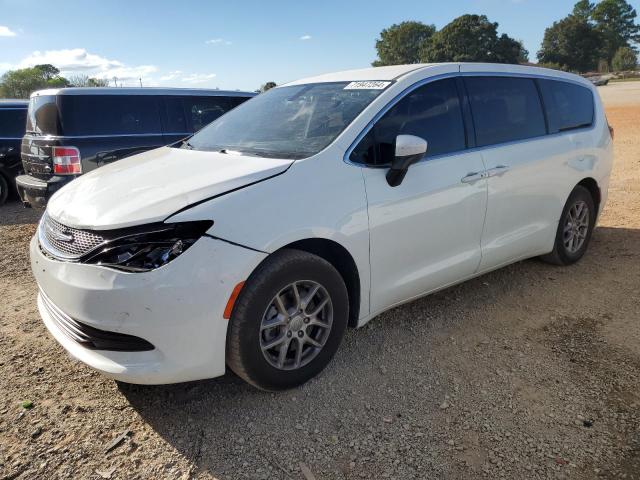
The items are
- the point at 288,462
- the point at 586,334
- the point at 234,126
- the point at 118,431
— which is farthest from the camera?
the point at 234,126

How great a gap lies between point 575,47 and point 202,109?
306 feet

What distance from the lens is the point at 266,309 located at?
8.28 feet

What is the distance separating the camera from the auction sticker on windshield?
3.23 m

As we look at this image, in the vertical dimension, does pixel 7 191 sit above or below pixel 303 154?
below

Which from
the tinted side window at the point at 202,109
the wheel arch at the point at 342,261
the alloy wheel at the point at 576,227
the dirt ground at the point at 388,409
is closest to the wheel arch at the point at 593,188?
the alloy wheel at the point at 576,227

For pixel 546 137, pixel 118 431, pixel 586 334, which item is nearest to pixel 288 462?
pixel 118 431

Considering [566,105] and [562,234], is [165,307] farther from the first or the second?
[566,105]

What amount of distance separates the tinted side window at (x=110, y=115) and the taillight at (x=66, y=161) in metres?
0.25

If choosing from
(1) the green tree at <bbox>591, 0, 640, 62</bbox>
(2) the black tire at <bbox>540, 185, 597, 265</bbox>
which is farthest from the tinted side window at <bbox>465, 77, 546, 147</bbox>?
(1) the green tree at <bbox>591, 0, 640, 62</bbox>

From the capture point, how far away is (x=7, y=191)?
844 centimetres

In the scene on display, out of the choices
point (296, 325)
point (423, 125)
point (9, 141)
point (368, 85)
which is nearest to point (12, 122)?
point (9, 141)

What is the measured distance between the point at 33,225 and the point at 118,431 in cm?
545

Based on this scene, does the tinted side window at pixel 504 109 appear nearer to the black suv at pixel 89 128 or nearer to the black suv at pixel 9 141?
the black suv at pixel 89 128

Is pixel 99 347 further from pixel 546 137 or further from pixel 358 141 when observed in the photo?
pixel 546 137
